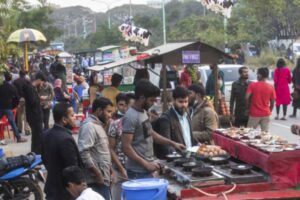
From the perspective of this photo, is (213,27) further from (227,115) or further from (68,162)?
(68,162)

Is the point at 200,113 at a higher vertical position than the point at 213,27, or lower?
lower

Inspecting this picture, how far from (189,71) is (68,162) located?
11764mm

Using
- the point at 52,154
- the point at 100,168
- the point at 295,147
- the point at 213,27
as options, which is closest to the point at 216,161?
the point at 295,147

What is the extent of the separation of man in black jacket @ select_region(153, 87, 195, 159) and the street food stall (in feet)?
2.12

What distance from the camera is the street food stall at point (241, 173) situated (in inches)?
218

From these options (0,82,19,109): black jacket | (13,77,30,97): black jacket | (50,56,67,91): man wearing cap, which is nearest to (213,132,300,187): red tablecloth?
(13,77,30,97): black jacket

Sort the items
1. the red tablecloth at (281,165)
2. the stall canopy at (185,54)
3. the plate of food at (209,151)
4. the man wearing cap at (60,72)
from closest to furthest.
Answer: the red tablecloth at (281,165) → the plate of food at (209,151) → the stall canopy at (185,54) → the man wearing cap at (60,72)

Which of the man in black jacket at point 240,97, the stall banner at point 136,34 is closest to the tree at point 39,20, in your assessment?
the stall banner at point 136,34

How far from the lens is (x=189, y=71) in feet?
57.1

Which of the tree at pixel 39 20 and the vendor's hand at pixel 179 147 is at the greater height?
the tree at pixel 39 20

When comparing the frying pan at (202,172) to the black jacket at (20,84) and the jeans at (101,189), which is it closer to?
the jeans at (101,189)

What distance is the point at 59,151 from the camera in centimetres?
589

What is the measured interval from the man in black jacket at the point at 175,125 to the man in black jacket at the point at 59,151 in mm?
1463

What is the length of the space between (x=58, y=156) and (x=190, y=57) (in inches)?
266
